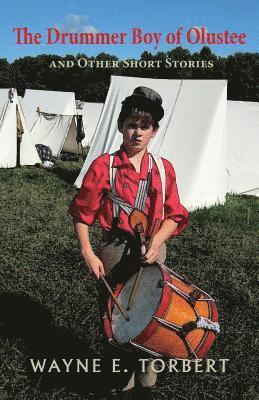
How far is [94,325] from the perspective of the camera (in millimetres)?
3684

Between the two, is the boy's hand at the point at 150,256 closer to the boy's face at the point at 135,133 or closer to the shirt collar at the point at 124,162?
the shirt collar at the point at 124,162

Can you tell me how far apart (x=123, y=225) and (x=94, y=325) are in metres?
1.65

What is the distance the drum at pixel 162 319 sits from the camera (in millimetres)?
2086

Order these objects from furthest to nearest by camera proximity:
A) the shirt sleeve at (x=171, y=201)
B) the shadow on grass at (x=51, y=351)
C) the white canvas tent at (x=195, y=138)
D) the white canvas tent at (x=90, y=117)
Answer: the white canvas tent at (x=90, y=117) → the white canvas tent at (x=195, y=138) → the shadow on grass at (x=51, y=351) → the shirt sleeve at (x=171, y=201)

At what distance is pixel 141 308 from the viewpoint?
2.16m

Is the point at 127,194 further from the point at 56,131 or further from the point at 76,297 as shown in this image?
the point at 56,131

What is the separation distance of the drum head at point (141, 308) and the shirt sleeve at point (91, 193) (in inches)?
17.6

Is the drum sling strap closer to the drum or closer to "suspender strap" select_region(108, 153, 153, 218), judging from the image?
"suspender strap" select_region(108, 153, 153, 218)

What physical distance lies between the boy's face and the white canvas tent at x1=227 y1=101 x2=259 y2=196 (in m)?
8.65

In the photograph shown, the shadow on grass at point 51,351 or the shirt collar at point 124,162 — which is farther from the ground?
the shirt collar at point 124,162

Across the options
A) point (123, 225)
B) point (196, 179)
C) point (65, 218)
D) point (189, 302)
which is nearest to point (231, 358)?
point (189, 302)

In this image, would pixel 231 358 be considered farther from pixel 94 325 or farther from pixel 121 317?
pixel 121 317

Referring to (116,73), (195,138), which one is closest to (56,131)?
(195,138)

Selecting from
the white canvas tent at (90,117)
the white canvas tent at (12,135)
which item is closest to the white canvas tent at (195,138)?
the white canvas tent at (12,135)
